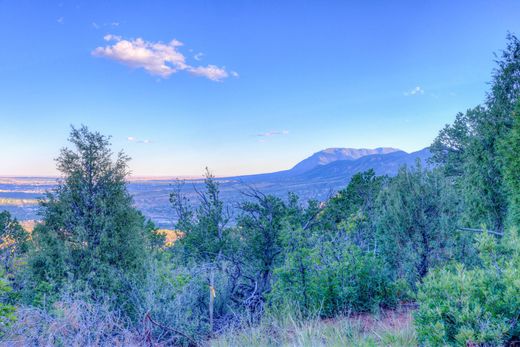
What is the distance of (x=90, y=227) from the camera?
1142cm

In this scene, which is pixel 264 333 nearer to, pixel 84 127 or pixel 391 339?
pixel 391 339

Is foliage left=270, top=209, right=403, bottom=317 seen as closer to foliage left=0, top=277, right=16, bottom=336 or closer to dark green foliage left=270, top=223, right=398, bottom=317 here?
dark green foliage left=270, top=223, right=398, bottom=317

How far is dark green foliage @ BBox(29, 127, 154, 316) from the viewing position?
1056 centimetres

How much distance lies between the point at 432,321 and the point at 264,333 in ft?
Result: 6.96

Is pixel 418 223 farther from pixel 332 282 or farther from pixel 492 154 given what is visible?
pixel 492 154

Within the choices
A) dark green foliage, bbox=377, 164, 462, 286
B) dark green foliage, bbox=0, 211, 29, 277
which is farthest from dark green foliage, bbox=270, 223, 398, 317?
dark green foliage, bbox=0, 211, 29, 277

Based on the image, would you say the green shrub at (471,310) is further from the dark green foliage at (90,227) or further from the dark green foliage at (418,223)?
the dark green foliage at (90,227)

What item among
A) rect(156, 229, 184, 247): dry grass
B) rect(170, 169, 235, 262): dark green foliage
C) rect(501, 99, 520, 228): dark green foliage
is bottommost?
rect(156, 229, 184, 247): dry grass

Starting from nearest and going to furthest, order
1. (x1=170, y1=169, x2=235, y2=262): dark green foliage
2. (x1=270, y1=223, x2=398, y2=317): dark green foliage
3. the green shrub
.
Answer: the green shrub
(x1=270, y1=223, x2=398, y2=317): dark green foliage
(x1=170, y1=169, x2=235, y2=262): dark green foliage

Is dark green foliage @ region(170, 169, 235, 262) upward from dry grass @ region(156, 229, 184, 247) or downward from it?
upward

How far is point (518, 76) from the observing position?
1097 centimetres

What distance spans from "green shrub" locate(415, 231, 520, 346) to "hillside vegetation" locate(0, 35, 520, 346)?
1cm

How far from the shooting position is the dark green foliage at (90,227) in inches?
416

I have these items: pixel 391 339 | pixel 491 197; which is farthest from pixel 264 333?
pixel 491 197
